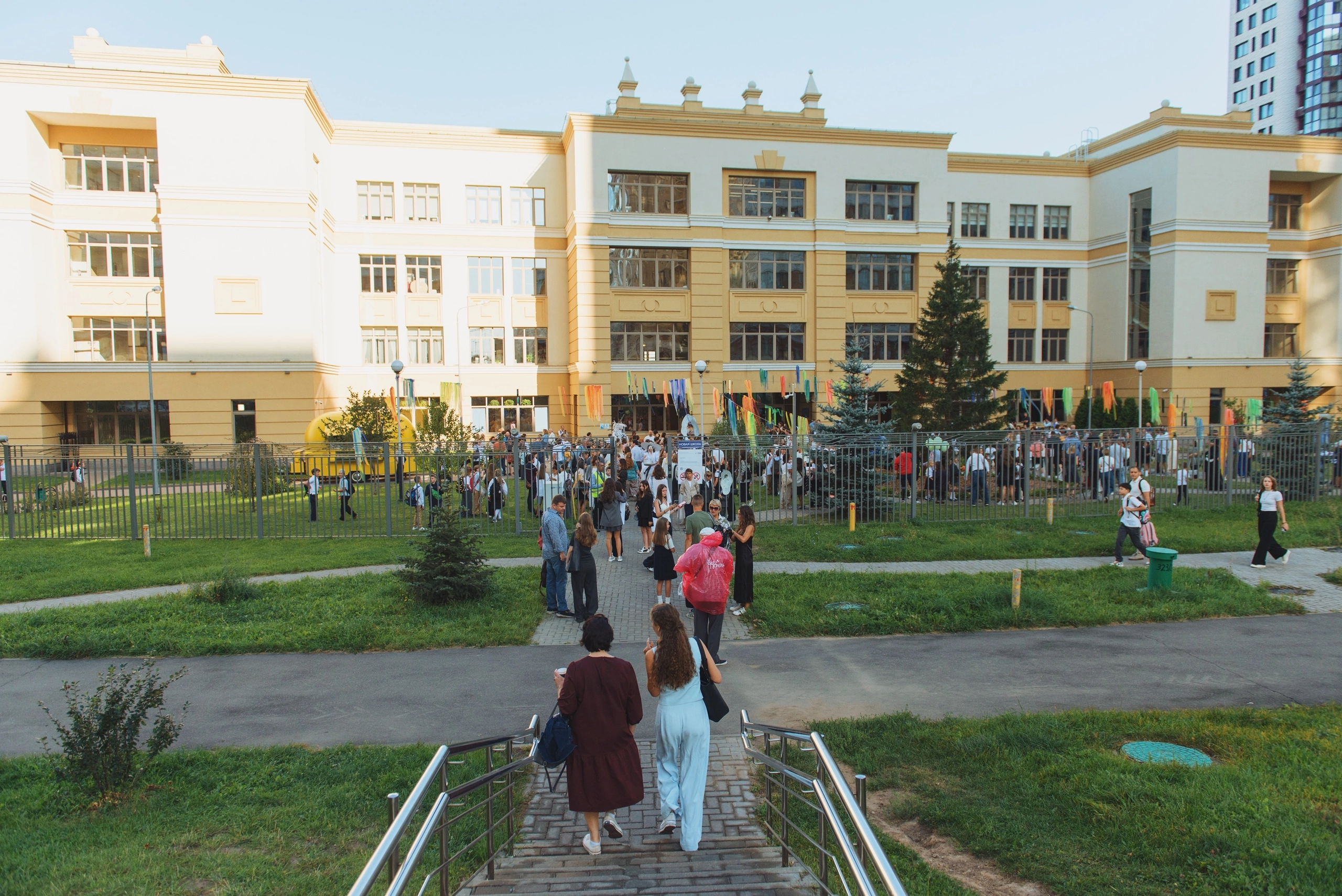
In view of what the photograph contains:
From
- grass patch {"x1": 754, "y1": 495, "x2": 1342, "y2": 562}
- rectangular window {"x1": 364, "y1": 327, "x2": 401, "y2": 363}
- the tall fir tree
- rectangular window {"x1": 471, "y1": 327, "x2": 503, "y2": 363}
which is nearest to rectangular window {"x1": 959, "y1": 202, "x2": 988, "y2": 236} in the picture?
the tall fir tree

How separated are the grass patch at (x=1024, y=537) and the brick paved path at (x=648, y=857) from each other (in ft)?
33.3

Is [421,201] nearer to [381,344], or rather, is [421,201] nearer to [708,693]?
[381,344]

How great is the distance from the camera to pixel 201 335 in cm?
3562

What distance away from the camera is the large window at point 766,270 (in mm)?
42094

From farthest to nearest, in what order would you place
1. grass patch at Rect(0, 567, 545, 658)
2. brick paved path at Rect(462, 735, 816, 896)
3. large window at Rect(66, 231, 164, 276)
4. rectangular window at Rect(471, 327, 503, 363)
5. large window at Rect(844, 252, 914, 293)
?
large window at Rect(844, 252, 914, 293), rectangular window at Rect(471, 327, 503, 363), large window at Rect(66, 231, 164, 276), grass patch at Rect(0, 567, 545, 658), brick paved path at Rect(462, 735, 816, 896)

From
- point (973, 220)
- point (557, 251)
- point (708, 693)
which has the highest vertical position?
point (973, 220)

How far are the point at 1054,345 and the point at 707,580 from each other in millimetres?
47337

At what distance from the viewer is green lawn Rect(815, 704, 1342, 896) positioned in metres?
5.12

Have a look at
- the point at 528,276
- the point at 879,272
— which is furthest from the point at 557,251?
the point at 879,272

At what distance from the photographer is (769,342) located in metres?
42.8

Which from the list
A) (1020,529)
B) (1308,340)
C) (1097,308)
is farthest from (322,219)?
(1308,340)

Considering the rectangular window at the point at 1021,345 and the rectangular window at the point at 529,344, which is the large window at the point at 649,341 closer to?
the rectangular window at the point at 529,344

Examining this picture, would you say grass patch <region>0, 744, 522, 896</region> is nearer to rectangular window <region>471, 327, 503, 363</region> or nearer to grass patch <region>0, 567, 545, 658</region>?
grass patch <region>0, 567, 545, 658</region>

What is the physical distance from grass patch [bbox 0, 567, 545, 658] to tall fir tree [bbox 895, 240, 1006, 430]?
1645cm
